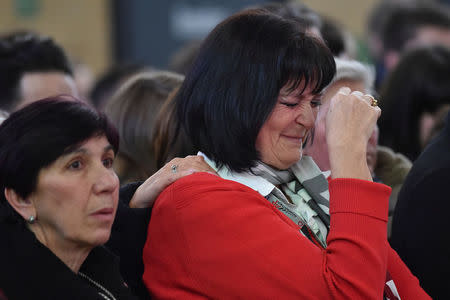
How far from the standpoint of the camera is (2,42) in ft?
9.32

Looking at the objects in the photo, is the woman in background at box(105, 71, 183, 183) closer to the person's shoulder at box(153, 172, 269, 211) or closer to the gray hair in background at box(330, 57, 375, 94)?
the gray hair in background at box(330, 57, 375, 94)

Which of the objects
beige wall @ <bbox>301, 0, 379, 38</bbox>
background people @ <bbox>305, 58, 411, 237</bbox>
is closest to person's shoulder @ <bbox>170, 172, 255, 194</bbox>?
background people @ <bbox>305, 58, 411, 237</bbox>

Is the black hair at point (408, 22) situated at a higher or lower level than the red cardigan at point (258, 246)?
lower

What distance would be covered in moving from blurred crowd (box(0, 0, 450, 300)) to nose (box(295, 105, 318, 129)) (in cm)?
4

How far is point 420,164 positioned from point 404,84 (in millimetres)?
1281

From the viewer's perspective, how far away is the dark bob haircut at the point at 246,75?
153 centimetres

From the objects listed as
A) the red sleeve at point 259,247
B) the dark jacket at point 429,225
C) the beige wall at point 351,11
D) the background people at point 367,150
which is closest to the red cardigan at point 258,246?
the red sleeve at point 259,247

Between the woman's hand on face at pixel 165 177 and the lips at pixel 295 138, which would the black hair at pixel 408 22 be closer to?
the lips at pixel 295 138

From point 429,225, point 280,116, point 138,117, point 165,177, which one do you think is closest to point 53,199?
point 165,177

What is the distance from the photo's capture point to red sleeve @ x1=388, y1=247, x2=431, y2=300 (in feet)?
5.49

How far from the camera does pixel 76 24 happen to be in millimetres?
6645

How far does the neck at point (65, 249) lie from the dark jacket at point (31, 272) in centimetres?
3

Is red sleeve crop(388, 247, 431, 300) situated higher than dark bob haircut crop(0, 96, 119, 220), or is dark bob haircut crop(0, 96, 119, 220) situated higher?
dark bob haircut crop(0, 96, 119, 220)

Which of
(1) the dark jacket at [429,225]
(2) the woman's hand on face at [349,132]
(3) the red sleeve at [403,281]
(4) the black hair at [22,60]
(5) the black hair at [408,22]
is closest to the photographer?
(2) the woman's hand on face at [349,132]
